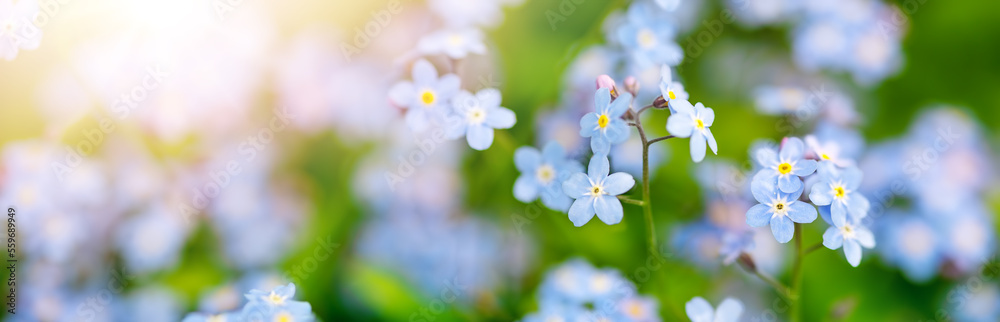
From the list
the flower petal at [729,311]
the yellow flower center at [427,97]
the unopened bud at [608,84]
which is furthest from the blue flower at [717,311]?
the yellow flower center at [427,97]

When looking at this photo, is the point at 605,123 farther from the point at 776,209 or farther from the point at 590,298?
the point at 590,298

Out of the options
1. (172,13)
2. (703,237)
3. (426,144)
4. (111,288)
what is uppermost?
(172,13)

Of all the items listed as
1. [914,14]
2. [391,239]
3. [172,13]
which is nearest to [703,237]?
[391,239]

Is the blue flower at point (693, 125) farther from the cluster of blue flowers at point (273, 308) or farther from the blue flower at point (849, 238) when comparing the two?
the cluster of blue flowers at point (273, 308)

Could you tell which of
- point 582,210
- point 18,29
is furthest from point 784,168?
point 18,29

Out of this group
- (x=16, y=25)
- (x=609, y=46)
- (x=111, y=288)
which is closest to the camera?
(x=16, y=25)

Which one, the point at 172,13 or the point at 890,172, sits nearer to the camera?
the point at 172,13

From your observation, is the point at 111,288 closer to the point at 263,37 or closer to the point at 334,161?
the point at 334,161
